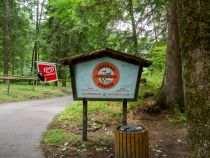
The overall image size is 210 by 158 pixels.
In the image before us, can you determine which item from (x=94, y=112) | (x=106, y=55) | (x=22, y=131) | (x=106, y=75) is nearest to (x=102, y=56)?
(x=106, y=55)

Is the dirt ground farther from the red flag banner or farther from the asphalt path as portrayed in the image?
the red flag banner

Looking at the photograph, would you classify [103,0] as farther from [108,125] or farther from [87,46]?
[87,46]

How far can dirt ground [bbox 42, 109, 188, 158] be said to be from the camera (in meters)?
6.55

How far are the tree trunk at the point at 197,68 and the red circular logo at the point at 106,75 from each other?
150 inches

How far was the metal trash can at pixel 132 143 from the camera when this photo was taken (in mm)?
5727

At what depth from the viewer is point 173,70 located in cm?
1065

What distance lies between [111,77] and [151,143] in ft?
5.95

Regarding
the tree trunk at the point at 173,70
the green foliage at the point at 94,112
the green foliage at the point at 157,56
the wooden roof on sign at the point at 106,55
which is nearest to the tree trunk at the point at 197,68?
the wooden roof on sign at the point at 106,55

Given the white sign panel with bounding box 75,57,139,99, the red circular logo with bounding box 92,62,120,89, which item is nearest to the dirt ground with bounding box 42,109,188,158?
the white sign panel with bounding box 75,57,139,99

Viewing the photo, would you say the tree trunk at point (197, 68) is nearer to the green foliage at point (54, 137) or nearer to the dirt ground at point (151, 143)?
the dirt ground at point (151, 143)

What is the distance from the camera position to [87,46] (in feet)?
100

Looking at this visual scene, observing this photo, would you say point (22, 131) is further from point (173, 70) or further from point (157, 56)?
point (157, 56)

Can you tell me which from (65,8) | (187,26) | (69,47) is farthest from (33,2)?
(187,26)

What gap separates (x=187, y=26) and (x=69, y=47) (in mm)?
26543
